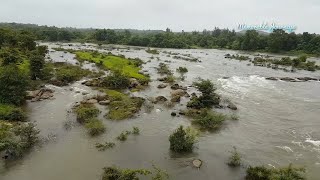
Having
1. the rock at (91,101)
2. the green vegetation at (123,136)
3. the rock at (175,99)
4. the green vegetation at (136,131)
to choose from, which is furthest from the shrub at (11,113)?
the rock at (175,99)

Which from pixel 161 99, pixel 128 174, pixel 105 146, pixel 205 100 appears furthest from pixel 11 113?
pixel 205 100

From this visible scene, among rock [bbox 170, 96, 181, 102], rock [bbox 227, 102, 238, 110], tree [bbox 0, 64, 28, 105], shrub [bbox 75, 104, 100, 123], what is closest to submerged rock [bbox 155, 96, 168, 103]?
rock [bbox 170, 96, 181, 102]

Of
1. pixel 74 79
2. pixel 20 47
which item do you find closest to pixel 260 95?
pixel 74 79

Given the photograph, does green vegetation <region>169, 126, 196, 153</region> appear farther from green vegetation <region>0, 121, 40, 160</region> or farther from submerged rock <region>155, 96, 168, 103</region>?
submerged rock <region>155, 96, 168, 103</region>

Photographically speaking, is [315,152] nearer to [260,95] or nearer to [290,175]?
[290,175]

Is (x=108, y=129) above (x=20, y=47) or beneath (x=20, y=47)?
beneath

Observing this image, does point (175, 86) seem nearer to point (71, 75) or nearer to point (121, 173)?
point (71, 75)

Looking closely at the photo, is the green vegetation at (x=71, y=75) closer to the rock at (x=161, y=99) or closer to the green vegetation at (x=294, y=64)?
the rock at (x=161, y=99)
